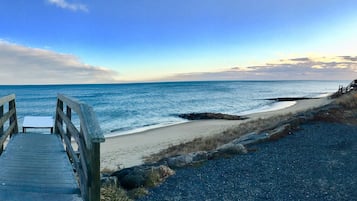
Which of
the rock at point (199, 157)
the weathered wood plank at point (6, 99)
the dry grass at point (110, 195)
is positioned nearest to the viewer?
the dry grass at point (110, 195)

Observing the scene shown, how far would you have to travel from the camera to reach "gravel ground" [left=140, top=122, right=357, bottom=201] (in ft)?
23.6

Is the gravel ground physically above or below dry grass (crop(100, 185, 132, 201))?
below

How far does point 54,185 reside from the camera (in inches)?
188

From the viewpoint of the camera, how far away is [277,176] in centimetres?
842

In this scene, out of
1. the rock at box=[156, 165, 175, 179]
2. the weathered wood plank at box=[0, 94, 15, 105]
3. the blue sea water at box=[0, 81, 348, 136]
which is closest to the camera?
the weathered wood plank at box=[0, 94, 15, 105]

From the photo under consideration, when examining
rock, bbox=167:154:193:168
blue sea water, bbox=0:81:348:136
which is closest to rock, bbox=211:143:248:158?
Result: rock, bbox=167:154:193:168

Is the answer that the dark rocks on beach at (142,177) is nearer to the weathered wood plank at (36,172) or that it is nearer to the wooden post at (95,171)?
the weathered wood plank at (36,172)

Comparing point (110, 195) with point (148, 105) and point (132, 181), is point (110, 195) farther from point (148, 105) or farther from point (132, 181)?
point (148, 105)

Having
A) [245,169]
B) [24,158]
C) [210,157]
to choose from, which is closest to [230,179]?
[245,169]

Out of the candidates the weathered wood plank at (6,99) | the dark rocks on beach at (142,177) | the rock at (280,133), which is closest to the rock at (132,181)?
the dark rocks on beach at (142,177)

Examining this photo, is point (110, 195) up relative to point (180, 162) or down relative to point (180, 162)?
up

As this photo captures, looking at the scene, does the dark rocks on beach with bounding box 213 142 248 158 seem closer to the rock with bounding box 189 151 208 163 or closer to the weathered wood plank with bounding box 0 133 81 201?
the rock with bounding box 189 151 208 163

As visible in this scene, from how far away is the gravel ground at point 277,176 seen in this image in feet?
23.6

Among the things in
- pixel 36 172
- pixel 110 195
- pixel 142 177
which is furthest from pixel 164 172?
pixel 36 172
